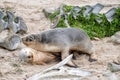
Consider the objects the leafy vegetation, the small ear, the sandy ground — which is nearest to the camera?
the sandy ground

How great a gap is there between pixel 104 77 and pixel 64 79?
0.39 metres

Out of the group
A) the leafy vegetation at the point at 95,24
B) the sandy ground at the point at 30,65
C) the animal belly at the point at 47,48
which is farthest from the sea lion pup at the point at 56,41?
the leafy vegetation at the point at 95,24

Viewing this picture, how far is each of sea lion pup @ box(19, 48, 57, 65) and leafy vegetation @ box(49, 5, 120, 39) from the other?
1.30 meters

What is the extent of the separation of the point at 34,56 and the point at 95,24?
5.56 ft

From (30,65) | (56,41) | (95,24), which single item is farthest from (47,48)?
(95,24)

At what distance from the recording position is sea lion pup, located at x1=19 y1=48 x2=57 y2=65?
4.89 metres

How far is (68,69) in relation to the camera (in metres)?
4.68

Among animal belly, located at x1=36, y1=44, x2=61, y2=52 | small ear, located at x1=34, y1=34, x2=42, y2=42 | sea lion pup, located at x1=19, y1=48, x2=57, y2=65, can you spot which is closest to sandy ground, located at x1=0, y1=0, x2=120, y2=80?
sea lion pup, located at x1=19, y1=48, x2=57, y2=65

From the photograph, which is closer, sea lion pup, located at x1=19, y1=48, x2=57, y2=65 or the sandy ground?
the sandy ground

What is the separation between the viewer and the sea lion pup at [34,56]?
16.0ft

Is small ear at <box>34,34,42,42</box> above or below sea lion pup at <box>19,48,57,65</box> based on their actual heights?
above

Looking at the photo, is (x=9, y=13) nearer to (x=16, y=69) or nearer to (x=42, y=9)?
(x=42, y=9)

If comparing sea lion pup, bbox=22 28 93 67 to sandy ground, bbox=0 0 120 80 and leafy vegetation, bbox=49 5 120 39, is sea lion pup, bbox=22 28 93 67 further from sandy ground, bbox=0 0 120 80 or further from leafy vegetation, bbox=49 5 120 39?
leafy vegetation, bbox=49 5 120 39

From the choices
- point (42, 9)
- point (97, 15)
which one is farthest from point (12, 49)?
point (42, 9)
